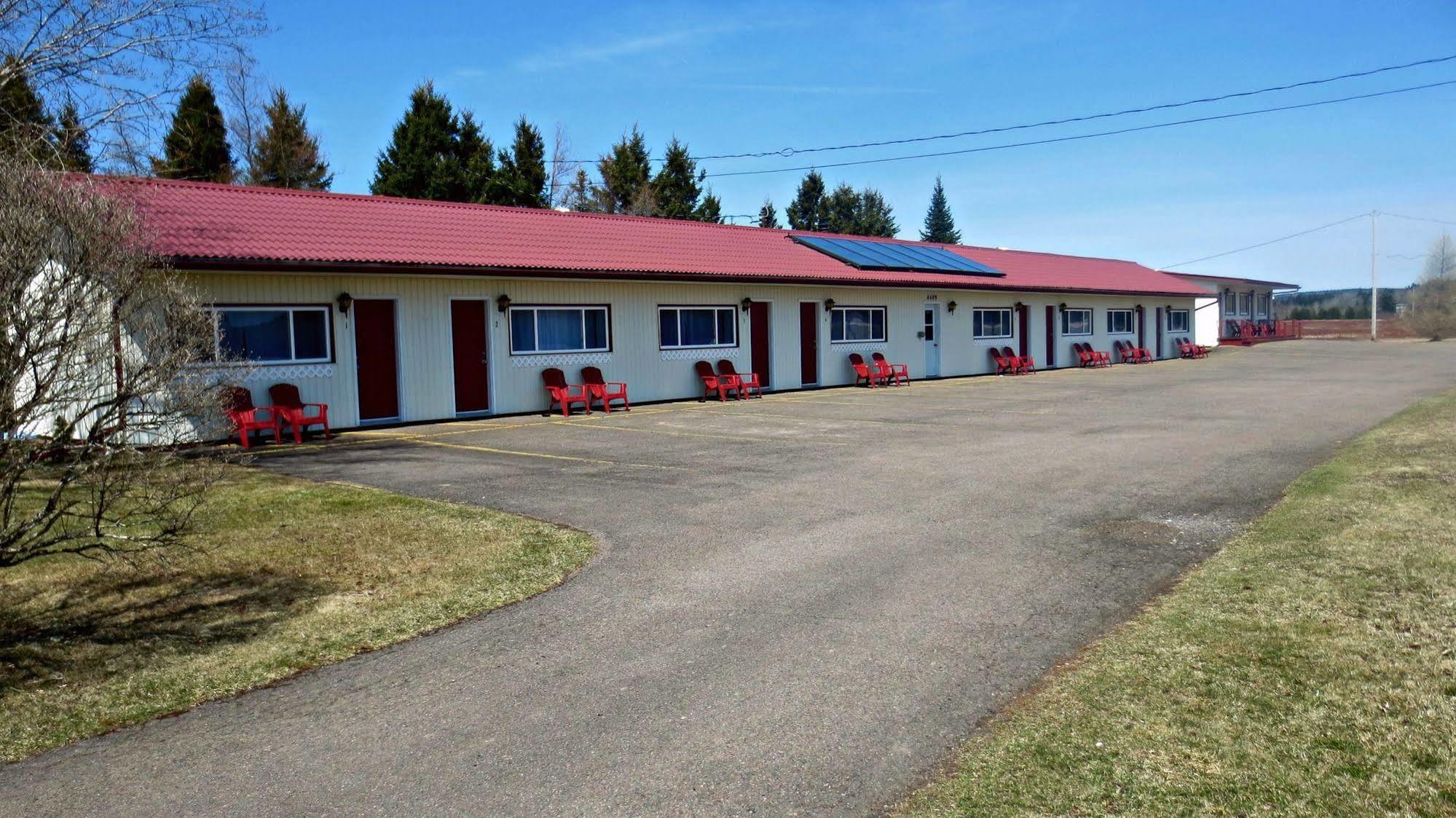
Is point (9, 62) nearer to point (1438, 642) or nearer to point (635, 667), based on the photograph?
point (635, 667)

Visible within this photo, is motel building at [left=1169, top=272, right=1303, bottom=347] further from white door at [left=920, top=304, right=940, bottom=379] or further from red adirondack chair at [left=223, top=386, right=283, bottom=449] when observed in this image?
red adirondack chair at [left=223, top=386, right=283, bottom=449]

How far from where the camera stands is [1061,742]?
13.9 ft

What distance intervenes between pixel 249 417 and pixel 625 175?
Result: 143 ft

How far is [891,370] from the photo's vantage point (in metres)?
27.3

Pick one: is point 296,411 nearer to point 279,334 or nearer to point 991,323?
point 279,334

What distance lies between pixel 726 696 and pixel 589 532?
3947mm

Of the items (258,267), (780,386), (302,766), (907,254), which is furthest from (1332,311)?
(302,766)

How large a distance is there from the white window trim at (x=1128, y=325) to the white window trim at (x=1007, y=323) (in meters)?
7.37

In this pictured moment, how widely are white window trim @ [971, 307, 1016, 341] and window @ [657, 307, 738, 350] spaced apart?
A: 10786 mm

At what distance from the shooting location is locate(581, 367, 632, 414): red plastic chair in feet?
67.3

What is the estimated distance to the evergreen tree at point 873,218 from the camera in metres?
80.8

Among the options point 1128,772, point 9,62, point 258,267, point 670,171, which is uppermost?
point 670,171

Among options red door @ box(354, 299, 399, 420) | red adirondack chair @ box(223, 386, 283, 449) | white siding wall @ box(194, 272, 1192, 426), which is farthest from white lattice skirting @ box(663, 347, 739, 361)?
red adirondack chair @ box(223, 386, 283, 449)

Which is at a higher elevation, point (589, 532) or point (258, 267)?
point (258, 267)
